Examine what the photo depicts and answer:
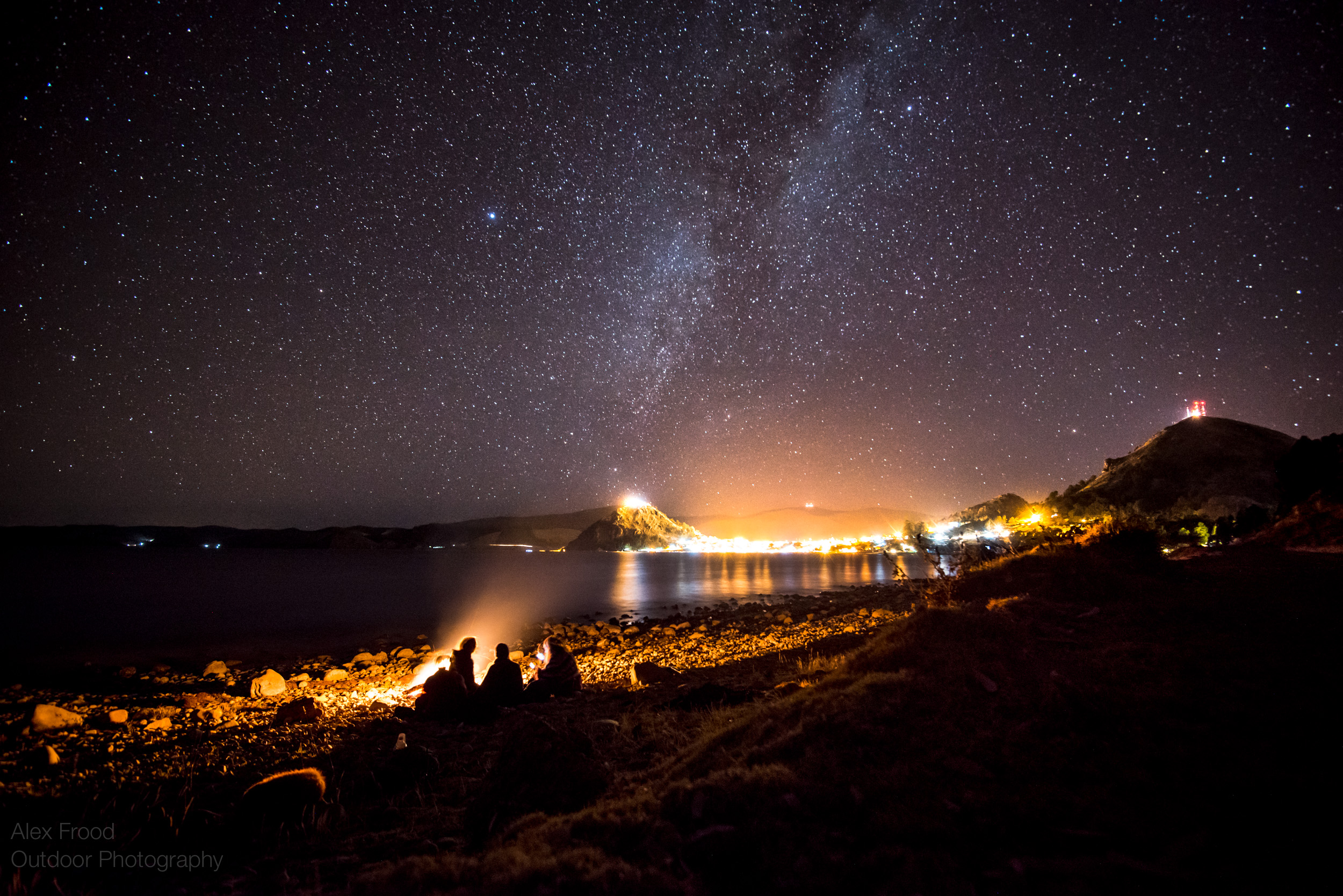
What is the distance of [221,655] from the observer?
2420cm

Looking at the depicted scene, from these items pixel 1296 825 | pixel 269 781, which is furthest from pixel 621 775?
pixel 1296 825

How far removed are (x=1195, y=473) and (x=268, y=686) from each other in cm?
9675

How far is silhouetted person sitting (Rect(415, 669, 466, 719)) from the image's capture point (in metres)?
11.1

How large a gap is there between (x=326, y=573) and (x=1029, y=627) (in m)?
84.7

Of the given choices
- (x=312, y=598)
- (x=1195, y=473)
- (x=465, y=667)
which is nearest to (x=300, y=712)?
(x=465, y=667)

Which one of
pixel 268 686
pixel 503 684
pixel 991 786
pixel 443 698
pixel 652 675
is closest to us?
pixel 991 786

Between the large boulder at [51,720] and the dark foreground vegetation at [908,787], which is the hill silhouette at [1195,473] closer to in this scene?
the dark foreground vegetation at [908,787]

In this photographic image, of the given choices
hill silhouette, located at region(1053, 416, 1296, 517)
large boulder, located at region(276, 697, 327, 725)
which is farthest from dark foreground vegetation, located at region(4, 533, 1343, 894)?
hill silhouette, located at region(1053, 416, 1296, 517)

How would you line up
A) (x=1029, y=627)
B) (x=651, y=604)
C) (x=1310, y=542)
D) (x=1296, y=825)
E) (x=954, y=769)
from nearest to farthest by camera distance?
(x=1296, y=825), (x=954, y=769), (x=1029, y=627), (x=1310, y=542), (x=651, y=604)

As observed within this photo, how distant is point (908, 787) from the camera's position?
436cm

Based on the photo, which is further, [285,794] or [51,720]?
[51,720]

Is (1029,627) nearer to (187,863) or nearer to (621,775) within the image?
(621,775)

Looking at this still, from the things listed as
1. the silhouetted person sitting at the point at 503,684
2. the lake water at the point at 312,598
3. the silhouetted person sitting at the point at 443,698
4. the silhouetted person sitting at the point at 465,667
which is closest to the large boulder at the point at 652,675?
the silhouetted person sitting at the point at 503,684

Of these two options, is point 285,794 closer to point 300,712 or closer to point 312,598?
point 300,712
